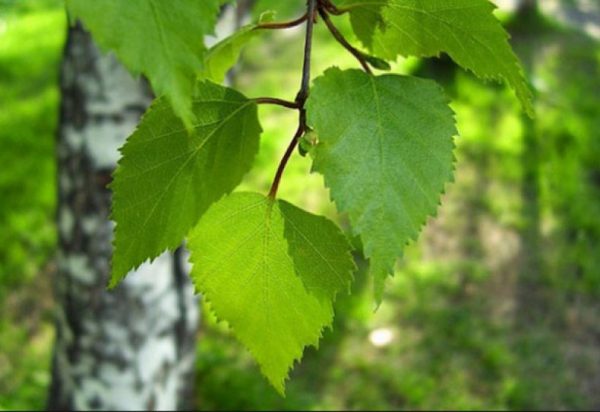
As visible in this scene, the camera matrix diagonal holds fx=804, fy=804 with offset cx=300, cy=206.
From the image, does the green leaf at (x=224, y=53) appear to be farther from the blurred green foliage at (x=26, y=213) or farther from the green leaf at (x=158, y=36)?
the blurred green foliage at (x=26, y=213)

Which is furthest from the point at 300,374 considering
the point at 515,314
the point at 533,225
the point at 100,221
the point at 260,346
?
the point at 260,346

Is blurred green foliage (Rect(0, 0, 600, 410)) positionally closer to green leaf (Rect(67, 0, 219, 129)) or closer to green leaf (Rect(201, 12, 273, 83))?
green leaf (Rect(201, 12, 273, 83))

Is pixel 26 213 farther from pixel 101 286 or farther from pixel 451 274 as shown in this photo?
pixel 451 274

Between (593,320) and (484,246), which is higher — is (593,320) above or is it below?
below

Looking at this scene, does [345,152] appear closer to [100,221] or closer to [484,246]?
[100,221]

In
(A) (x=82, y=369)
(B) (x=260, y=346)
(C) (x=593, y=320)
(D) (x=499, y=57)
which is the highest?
(C) (x=593, y=320)

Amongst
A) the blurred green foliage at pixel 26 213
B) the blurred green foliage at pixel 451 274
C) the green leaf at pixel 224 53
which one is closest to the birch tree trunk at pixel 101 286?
the blurred green foliage at pixel 451 274
